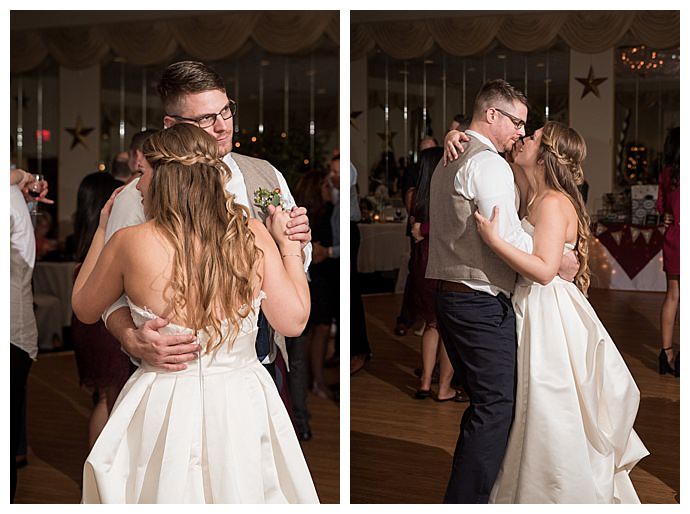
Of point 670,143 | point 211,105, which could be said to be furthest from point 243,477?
point 670,143

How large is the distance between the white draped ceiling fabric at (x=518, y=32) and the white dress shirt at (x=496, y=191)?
1.46 ft

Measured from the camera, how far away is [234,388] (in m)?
2.43

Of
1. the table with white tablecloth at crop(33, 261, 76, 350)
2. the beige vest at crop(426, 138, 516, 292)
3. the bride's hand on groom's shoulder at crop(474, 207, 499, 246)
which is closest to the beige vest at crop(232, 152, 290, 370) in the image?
the beige vest at crop(426, 138, 516, 292)

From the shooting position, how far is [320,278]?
424 cm

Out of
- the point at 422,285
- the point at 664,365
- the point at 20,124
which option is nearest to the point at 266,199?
the point at 422,285

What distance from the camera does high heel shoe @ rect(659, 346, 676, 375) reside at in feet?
9.94

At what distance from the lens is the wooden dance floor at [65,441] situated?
3.63 meters

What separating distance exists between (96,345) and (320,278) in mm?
1091

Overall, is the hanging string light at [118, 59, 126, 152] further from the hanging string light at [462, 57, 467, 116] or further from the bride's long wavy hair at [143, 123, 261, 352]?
the bride's long wavy hair at [143, 123, 261, 352]

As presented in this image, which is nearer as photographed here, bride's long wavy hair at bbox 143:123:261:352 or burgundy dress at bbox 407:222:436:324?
bride's long wavy hair at bbox 143:123:261:352

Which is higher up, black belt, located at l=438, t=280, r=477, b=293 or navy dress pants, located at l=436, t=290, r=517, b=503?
black belt, located at l=438, t=280, r=477, b=293

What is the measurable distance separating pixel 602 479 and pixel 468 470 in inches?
17.7

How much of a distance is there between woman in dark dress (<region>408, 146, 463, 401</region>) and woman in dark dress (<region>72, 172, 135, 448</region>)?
1.25 m

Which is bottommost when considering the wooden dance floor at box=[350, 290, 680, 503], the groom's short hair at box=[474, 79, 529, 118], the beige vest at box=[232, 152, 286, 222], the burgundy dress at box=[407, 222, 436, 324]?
the wooden dance floor at box=[350, 290, 680, 503]
